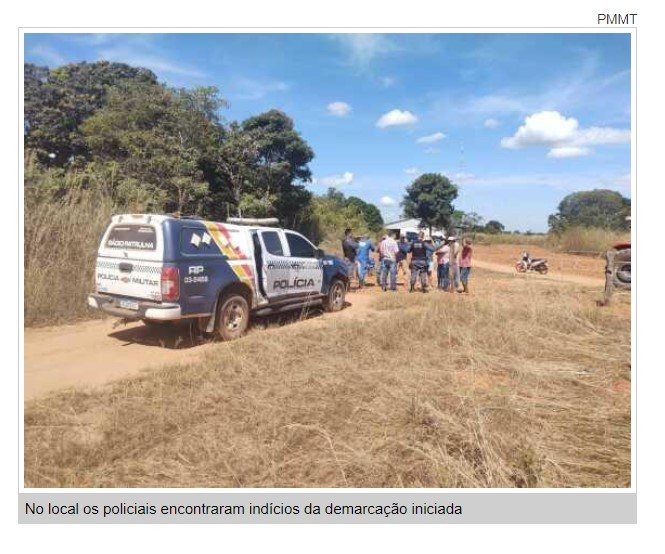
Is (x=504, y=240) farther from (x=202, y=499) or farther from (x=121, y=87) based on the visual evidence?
(x=202, y=499)

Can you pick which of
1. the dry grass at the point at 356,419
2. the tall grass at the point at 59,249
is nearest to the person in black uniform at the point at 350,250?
the tall grass at the point at 59,249

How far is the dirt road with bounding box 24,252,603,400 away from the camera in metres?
4.75

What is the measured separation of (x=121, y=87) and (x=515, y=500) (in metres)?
29.2

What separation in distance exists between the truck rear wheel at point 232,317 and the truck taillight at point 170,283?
836mm

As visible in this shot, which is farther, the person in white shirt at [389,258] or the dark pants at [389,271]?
the dark pants at [389,271]

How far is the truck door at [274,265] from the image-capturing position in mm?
7091

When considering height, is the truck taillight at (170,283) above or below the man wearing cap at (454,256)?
below

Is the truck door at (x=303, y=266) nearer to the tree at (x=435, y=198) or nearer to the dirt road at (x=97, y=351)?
the dirt road at (x=97, y=351)

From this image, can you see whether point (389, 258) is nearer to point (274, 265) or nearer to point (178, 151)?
point (274, 265)

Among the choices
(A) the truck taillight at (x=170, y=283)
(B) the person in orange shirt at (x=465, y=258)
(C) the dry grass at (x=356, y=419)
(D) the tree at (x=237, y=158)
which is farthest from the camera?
(D) the tree at (x=237, y=158)

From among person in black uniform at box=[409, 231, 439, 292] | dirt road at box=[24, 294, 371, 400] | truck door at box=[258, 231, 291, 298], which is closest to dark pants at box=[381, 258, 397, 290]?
person in black uniform at box=[409, 231, 439, 292]

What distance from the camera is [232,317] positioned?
21.3 feet

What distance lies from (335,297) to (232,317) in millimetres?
2992

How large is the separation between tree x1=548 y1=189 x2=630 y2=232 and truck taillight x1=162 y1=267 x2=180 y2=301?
2365 centimetres
